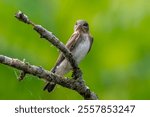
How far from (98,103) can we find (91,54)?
1247 millimetres

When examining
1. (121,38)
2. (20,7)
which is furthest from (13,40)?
(121,38)

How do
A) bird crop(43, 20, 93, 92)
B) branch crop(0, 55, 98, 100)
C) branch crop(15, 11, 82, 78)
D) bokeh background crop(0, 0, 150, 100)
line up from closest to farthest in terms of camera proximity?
branch crop(15, 11, 82, 78)
branch crop(0, 55, 98, 100)
bird crop(43, 20, 93, 92)
bokeh background crop(0, 0, 150, 100)

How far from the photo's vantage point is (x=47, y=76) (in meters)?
7.61

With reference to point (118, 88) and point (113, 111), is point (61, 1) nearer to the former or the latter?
point (118, 88)

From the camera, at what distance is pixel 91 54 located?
363 inches

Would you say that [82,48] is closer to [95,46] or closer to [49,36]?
[95,46]

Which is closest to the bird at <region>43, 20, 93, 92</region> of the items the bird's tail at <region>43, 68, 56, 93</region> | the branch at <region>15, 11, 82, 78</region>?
the bird's tail at <region>43, 68, 56, 93</region>

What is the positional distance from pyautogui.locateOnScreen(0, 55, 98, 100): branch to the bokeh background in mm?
947

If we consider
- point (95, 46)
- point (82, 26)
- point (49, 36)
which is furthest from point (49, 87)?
point (49, 36)

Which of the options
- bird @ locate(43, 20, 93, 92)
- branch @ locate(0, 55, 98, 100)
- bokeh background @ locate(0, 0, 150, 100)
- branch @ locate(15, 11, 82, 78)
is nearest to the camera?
branch @ locate(15, 11, 82, 78)

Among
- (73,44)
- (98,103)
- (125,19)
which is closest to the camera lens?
(98,103)

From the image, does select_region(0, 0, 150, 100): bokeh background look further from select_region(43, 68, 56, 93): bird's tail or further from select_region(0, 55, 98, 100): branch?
select_region(0, 55, 98, 100): branch

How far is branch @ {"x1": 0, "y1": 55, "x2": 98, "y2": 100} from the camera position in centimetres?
737

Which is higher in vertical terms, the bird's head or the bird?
the bird's head
